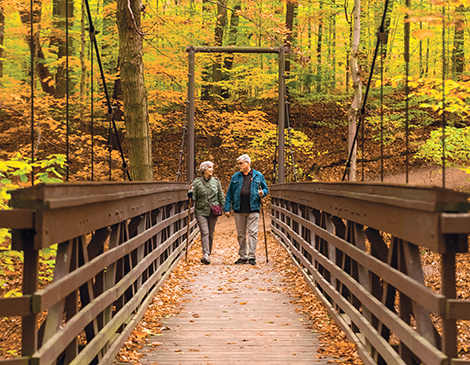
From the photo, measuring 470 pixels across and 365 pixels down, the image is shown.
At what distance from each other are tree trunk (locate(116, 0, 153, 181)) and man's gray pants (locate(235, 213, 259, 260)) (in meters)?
1.83

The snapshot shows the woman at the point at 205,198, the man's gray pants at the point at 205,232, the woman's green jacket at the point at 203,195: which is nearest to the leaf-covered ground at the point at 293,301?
the man's gray pants at the point at 205,232

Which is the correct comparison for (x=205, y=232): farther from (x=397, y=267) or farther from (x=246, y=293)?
(x=397, y=267)

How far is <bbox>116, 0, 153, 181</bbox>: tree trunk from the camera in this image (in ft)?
27.2

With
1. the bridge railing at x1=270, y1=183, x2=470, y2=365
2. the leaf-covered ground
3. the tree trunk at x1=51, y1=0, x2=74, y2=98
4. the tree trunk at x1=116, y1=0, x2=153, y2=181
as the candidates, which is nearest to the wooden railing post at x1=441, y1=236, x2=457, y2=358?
the bridge railing at x1=270, y1=183, x2=470, y2=365

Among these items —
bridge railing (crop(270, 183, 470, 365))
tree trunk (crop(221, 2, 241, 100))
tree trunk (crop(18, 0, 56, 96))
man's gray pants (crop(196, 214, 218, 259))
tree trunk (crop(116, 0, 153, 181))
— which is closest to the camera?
bridge railing (crop(270, 183, 470, 365))

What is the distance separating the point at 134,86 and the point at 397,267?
629 centimetres

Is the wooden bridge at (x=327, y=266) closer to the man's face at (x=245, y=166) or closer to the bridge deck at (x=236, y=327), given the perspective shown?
the bridge deck at (x=236, y=327)

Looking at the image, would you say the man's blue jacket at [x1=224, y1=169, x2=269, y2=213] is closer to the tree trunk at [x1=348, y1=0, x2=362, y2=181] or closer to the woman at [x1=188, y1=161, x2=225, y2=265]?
the woman at [x1=188, y1=161, x2=225, y2=265]

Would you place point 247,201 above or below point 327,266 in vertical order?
above

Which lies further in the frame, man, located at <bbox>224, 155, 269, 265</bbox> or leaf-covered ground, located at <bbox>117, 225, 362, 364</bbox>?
man, located at <bbox>224, 155, 269, 265</bbox>

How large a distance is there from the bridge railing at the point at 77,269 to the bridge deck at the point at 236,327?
0.41m

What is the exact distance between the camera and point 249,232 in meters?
8.98

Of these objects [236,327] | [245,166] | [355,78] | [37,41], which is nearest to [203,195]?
[245,166]

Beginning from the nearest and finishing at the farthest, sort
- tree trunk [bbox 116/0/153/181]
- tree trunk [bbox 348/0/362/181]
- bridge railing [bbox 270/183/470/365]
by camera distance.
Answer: bridge railing [bbox 270/183/470/365], tree trunk [bbox 116/0/153/181], tree trunk [bbox 348/0/362/181]
